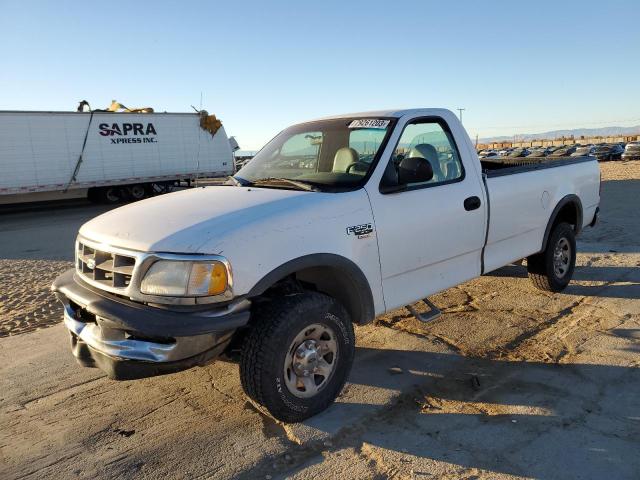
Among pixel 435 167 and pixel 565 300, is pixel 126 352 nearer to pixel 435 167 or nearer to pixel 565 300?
pixel 435 167

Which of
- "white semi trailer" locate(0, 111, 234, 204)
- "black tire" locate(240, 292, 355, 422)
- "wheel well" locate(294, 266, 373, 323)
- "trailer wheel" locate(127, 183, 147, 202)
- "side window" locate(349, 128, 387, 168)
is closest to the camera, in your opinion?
"black tire" locate(240, 292, 355, 422)

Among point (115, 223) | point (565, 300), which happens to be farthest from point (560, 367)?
point (115, 223)

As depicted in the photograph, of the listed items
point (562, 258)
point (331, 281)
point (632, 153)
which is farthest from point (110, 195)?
point (632, 153)

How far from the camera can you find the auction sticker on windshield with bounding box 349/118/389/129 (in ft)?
13.5

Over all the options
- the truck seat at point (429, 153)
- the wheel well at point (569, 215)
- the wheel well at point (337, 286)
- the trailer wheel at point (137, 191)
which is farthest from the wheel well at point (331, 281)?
the trailer wheel at point (137, 191)

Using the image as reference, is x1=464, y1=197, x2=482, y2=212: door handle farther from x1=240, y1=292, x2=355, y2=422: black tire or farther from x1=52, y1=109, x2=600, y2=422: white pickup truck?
x1=240, y1=292, x2=355, y2=422: black tire

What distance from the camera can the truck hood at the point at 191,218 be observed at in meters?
2.93

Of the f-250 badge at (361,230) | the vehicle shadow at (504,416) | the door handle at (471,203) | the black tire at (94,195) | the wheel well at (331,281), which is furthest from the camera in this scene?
the black tire at (94,195)

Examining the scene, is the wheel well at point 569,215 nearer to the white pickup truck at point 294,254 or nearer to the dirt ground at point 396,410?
the dirt ground at point 396,410

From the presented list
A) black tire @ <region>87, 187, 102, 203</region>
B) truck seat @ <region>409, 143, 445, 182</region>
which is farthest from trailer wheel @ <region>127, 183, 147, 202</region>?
truck seat @ <region>409, 143, 445, 182</region>

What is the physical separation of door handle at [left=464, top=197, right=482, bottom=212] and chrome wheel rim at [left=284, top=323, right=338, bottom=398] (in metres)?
1.72

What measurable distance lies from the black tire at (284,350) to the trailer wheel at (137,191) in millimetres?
18846

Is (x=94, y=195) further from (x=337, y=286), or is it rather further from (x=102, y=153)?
(x=337, y=286)

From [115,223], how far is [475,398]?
2.68 metres
